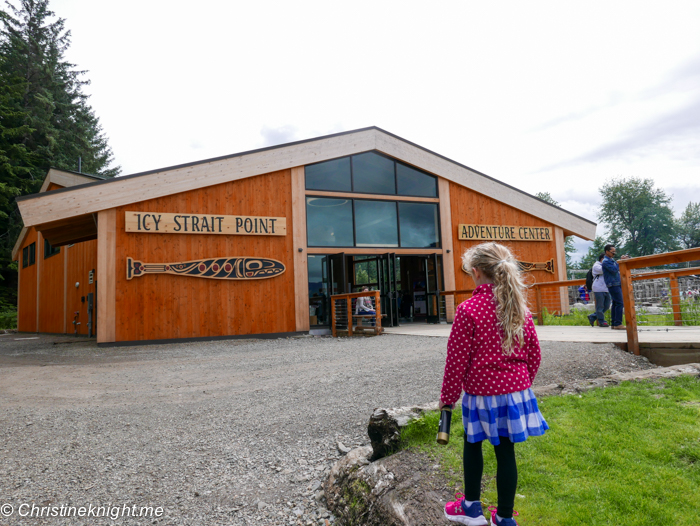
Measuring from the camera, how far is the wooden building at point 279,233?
10.5m

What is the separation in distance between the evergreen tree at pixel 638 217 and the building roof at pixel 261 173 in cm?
4136

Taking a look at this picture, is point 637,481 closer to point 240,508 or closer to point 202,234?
point 240,508

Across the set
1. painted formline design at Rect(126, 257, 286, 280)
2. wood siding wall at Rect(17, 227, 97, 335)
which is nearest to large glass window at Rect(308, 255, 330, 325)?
painted formline design at Rect(126, 257, 286, 280)

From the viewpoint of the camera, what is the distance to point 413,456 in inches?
115

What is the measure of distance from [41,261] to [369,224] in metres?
15.4

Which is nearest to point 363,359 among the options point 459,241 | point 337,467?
point 337,467

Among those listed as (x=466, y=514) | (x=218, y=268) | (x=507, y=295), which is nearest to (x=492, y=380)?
(x=507, y=295)

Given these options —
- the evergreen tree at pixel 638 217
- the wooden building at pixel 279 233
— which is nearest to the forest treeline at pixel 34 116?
the wooden building at pixel 279 233

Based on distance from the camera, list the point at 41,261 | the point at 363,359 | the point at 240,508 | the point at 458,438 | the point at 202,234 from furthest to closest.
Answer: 1. the point at 41,261
2. the point at 202,234
3. the point at 363,359
4. the point at 458,438
5. the point at 240,508

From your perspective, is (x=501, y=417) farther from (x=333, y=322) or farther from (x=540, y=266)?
(x=540, y=266)

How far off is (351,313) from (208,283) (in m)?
3.60

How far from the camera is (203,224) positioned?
441 inches

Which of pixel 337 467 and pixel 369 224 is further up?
pixel 369 224

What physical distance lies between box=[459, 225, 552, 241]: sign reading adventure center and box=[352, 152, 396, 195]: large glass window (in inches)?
107
